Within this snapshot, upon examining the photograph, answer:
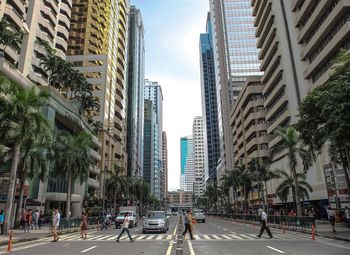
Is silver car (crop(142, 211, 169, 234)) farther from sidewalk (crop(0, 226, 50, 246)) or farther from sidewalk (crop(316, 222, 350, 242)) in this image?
sidewalk (crop(316, 222, 350, 242))

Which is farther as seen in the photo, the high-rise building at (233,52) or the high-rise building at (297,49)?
the high-rise building at (233,52)

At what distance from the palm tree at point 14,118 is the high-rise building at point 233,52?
104m

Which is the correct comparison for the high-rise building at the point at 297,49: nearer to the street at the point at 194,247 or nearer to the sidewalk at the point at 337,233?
the sidewalk at the point at 337,233

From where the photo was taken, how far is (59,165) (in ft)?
136

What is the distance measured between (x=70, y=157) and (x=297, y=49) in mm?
42214

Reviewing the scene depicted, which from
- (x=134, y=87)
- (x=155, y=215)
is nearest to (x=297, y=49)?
(x=155, y=215)

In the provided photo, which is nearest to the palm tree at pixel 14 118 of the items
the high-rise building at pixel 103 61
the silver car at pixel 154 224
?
the silver car at pixel 154 224

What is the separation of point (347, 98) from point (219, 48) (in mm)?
123732

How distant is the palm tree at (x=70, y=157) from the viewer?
1618 inches

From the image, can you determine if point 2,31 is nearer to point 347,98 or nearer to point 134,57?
point 347,98

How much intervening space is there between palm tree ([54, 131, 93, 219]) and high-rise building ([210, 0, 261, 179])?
299ft

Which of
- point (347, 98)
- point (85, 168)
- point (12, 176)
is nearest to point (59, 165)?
point (85, 168)

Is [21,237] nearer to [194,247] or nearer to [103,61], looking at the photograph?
[194,247]

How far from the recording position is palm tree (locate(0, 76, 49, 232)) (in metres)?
27.1
